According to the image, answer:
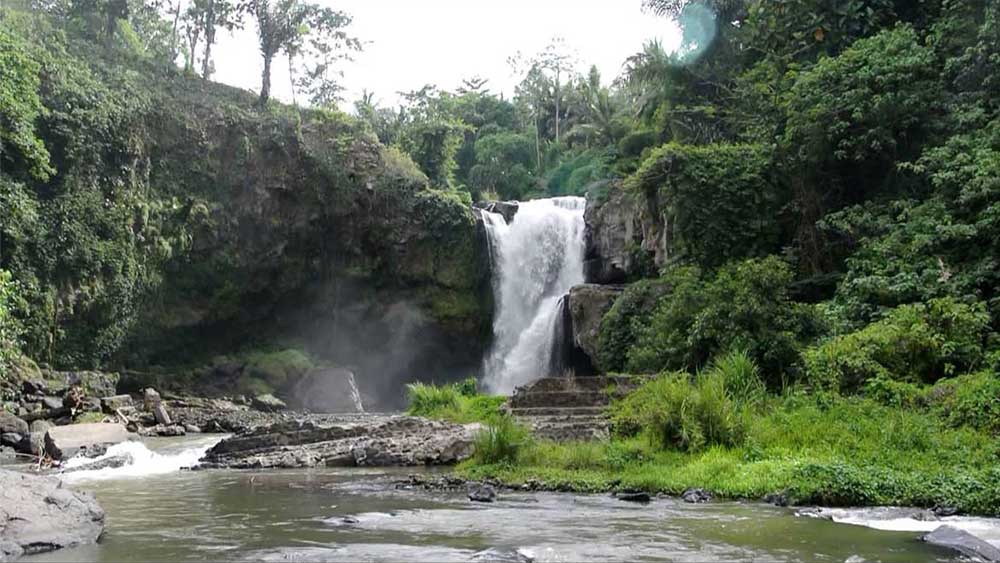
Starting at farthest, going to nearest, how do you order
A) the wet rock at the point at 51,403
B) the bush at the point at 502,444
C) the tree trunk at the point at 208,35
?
the tree trunk at the point at 208,35 < the wet rock at the point at 51,403 < the bush at the point at 502,444

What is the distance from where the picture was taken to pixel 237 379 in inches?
1259

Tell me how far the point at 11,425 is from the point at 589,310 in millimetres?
15790

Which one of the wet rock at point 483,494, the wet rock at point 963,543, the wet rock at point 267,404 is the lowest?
the wet rock at point 267,404

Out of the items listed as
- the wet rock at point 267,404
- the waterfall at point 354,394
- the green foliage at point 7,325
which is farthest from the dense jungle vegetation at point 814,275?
the wet rock at point 267,404

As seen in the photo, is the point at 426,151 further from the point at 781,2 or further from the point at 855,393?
the point at 855,393

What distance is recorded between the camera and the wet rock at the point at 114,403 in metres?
23.6

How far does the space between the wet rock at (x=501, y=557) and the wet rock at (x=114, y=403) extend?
66.6 ft

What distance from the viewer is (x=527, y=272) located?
33.4m

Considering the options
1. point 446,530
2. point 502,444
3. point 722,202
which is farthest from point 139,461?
point 722,202

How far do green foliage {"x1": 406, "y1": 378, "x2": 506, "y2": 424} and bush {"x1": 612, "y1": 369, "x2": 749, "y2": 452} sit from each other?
4.73 meters

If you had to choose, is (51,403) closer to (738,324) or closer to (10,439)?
(10,439)

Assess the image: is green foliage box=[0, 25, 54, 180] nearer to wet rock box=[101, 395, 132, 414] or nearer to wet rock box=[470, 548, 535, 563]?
wet rock box=[101, 395, 132, 414]

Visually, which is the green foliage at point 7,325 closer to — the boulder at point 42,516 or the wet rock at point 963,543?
the boulder at point 42,516

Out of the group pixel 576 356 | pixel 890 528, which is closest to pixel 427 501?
pixel 890 528
